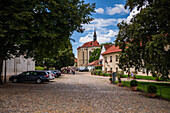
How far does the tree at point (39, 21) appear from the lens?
11.0 metres

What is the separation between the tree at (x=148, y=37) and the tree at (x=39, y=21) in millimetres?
4774

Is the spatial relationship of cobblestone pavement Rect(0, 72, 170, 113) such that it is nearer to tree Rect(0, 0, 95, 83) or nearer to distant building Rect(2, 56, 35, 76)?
tree Rect(0, 0, 95, 83)

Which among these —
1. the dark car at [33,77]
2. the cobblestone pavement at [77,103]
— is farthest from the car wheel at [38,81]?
the cobblestone pavement at [77,103]

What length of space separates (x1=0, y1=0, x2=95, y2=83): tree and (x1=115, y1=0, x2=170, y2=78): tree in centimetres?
477

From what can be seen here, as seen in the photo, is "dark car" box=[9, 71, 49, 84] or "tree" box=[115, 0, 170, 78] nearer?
"tree" box=[115, 0, 170, 78]

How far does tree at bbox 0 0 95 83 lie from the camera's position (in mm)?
11031

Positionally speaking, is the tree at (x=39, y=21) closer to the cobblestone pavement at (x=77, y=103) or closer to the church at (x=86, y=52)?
the cobblestone pavement at (x=77, y=103)

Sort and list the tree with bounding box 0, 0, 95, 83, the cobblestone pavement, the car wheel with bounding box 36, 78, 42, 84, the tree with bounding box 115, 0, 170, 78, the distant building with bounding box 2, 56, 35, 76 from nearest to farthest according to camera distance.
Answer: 1. the cobblestone pavement
2. the tree with bounding box 0, 0, 95, 83
3. the tree with bounding box 115, 0, 170, 78
4. the car wheel with bounding box 36, 78, 42, 84
5. the distant building with bounding box 2, 56, 35, 76

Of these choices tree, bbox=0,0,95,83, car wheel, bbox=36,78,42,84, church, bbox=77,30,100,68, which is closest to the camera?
tree, bbox=0,0,95,83

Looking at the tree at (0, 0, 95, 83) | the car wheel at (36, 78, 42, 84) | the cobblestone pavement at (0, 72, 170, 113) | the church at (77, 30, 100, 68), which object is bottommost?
the cobblestone pavement at (0, 72, 170, 113)

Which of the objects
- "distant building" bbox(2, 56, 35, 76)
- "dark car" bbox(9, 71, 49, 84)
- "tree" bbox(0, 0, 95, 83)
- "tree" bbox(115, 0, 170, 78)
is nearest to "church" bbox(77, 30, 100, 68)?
"distant building" bbox(2, 56, 35, 76)

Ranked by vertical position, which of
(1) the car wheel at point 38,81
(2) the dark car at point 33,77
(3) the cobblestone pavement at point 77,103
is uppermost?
(2) the dark car at point 33,77

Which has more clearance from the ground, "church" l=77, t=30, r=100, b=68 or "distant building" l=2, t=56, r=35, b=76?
"church" l=77, t=30, r=100, b=68

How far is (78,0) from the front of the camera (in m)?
14.5
